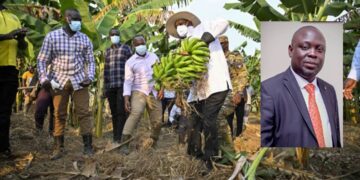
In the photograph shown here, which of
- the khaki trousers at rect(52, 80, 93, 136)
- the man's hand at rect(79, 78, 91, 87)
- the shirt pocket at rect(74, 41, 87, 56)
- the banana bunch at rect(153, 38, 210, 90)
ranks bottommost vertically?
the khaki trousers at rect(52, 80, 93, 136)

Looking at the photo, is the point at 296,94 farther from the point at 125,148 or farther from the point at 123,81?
the point at 123,81

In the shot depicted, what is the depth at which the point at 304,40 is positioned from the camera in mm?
3979

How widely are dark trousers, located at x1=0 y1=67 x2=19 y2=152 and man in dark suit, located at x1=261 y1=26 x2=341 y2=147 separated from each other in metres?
2.56

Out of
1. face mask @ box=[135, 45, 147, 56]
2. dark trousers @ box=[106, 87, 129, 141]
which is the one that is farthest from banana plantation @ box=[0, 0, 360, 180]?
face mask @ box=[135, 45, 147, 56]

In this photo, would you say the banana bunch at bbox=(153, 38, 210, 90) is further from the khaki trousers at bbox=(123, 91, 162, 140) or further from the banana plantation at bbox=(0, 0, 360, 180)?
the khaki trousers at bbox=(123, 91, 162, 140)

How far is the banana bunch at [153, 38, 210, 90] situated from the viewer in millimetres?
4285

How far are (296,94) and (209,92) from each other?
797 mm

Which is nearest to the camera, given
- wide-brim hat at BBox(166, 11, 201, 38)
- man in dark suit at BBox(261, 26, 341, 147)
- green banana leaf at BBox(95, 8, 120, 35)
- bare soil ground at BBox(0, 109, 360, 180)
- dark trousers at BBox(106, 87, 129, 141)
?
man in dark suit at BBox(261, 26, 341, 147)

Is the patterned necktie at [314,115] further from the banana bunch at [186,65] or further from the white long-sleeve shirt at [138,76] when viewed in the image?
the white long-sleeve shirt at [138,76]

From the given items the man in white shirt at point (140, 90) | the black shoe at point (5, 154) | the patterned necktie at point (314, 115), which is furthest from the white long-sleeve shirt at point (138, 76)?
the patterned necktie at point (314, 115)

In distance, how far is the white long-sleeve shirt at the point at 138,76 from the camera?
5637mm

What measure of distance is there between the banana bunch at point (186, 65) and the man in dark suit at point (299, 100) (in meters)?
0.63

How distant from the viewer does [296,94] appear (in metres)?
4.06

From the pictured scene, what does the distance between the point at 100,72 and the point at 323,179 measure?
12.7 ft
